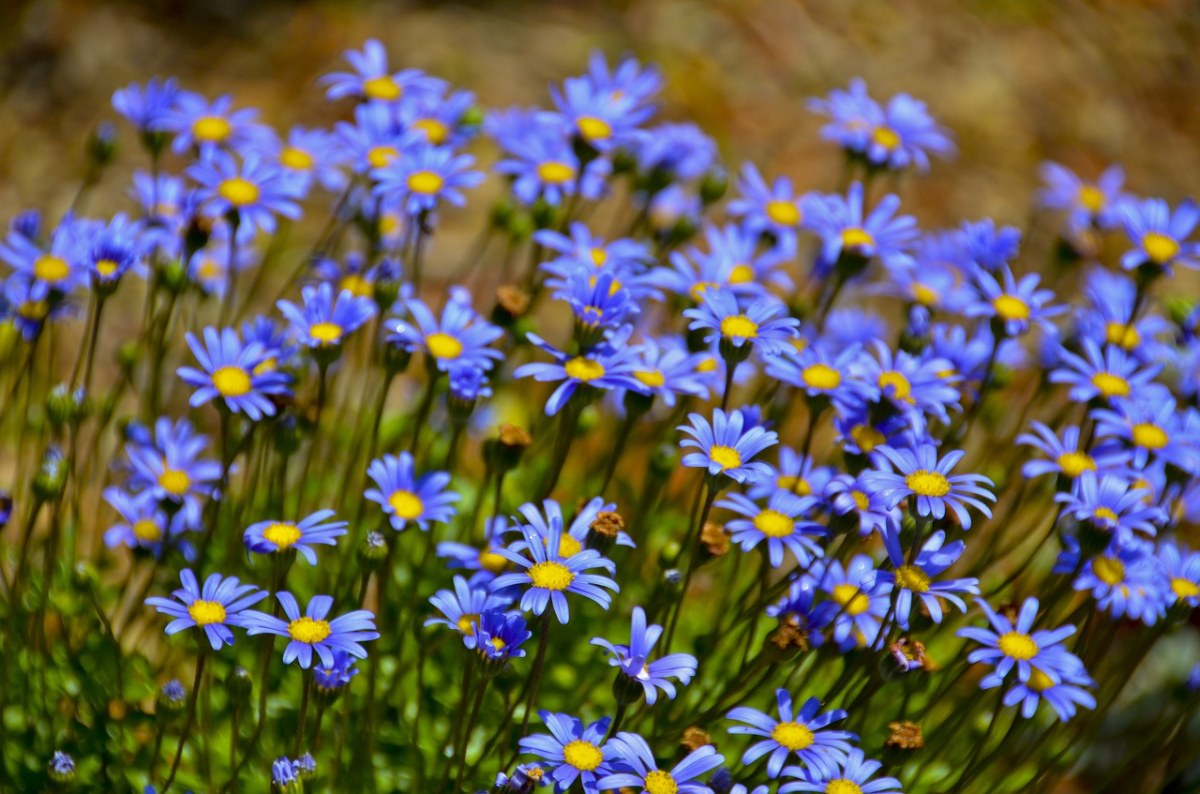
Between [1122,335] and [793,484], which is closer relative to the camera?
[793,484]

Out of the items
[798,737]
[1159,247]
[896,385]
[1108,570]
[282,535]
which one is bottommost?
[798,737]

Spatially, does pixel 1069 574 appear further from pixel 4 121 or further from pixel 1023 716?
pixel 4 121

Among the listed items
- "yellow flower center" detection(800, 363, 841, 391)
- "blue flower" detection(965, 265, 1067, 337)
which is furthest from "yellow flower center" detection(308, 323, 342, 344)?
"blue flower" detection(965, 265, 1067, 337)

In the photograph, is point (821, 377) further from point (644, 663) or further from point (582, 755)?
point (582, 755)

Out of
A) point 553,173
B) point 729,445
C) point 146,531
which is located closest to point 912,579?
point 729,445

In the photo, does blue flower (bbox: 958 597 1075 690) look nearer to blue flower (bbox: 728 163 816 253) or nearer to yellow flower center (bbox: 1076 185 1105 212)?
blue flower (bbox: 728 163 816 253)

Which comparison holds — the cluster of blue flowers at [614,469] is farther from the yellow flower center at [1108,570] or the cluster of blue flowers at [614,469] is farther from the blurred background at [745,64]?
the blurred background at [745,64]
